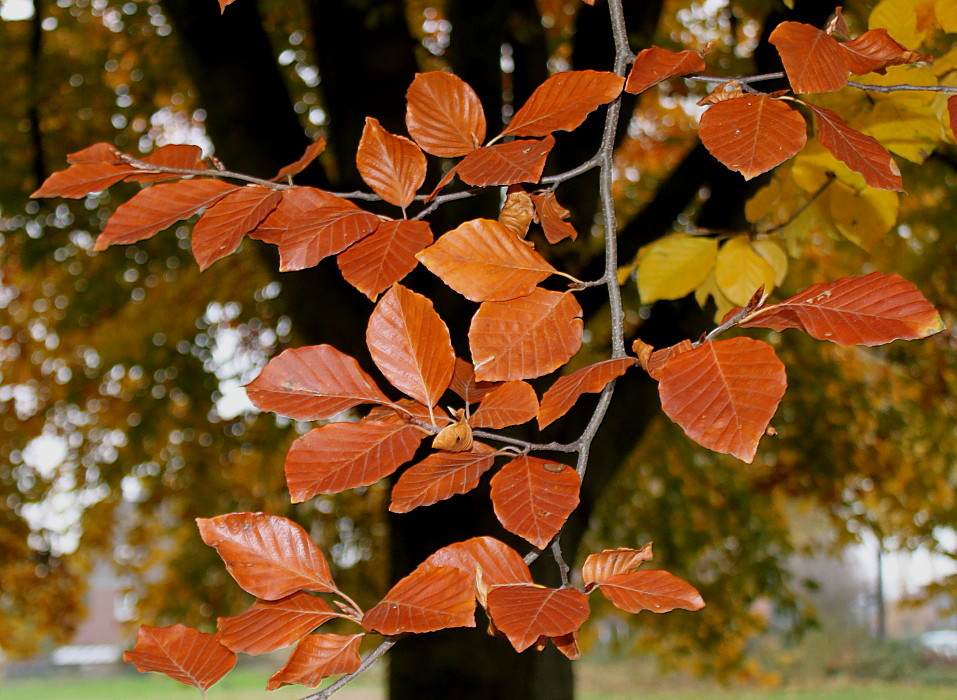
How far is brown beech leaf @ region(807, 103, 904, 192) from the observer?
78cm

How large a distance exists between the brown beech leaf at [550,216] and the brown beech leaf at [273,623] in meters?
0.43

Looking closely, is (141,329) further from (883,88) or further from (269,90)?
(883,88)

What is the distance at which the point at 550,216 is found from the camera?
3.00 ft

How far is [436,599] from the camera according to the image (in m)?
0.67

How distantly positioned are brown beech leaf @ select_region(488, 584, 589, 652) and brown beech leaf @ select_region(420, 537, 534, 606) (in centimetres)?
4

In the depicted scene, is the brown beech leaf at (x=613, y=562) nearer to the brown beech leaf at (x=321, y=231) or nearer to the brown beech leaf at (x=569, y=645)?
the brown beech leaf at (x=569, y=645)

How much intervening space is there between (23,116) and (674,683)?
556 inches

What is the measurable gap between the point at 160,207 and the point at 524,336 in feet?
1.38

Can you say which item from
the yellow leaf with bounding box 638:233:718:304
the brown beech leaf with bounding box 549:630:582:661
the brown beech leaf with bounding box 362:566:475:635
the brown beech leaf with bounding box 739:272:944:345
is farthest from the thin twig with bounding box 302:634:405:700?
the yellow leaf with bounding box 638:233:718:304

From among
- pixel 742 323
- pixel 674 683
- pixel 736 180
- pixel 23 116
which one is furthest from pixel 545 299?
pixel 674 683

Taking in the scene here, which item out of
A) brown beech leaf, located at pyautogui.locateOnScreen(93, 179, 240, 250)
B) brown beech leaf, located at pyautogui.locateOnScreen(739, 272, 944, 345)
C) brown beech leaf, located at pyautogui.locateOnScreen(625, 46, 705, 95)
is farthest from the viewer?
brown beech leaf, located at pyautogui.locateOnScreen(93, 179, 240, 250)

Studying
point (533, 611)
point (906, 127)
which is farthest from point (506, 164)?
point (906, 127)

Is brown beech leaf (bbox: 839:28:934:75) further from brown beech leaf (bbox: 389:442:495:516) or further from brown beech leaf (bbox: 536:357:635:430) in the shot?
brown beech leaf (bbox: 389:442:495:516)

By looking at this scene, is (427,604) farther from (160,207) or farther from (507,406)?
(160,207)
